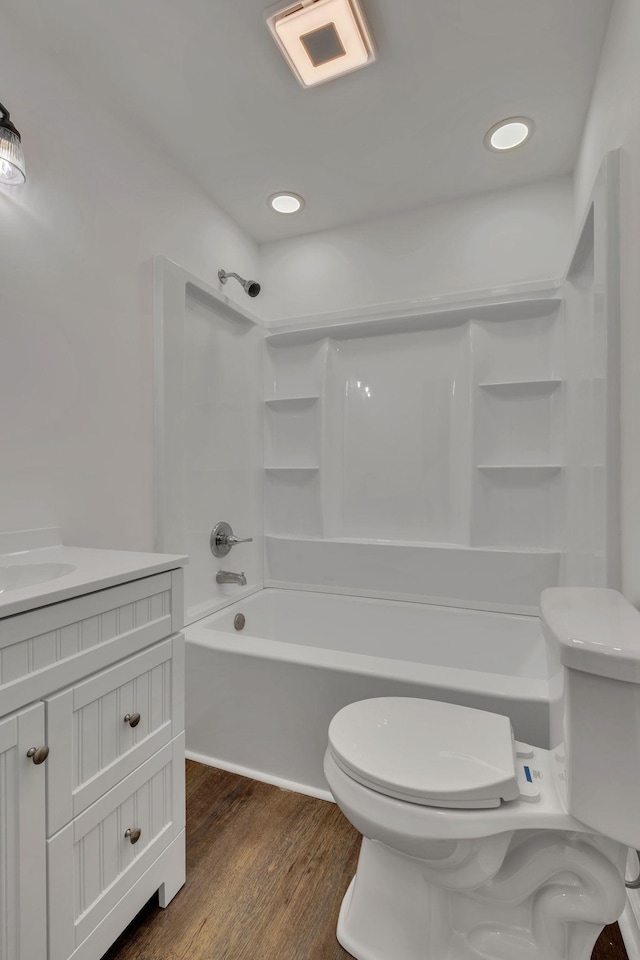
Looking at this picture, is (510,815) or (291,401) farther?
(291,401)

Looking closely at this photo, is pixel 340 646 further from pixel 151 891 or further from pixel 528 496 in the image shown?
pixel 151 891

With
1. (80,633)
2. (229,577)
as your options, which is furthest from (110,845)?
(229,577)

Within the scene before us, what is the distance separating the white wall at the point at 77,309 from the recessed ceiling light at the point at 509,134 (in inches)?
53.2

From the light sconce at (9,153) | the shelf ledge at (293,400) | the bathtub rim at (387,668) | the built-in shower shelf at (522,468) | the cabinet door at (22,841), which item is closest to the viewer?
the cabinet door at (22,841)

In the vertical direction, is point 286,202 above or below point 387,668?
above

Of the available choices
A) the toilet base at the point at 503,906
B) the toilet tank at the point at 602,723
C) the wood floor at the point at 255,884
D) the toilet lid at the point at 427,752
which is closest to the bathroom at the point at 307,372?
the wood floor at the point at 255,884

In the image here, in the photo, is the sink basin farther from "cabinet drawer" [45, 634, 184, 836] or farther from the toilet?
the toilet

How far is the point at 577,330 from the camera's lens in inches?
72.7

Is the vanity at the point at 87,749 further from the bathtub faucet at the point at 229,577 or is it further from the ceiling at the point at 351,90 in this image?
the ceiling at the point at 351,90

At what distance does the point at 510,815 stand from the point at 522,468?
62.4 inches

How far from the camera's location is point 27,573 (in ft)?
3.97

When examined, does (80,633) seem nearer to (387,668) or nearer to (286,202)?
(387,668)

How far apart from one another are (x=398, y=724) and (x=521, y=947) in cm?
48

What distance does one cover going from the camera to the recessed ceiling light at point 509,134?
1.83m
